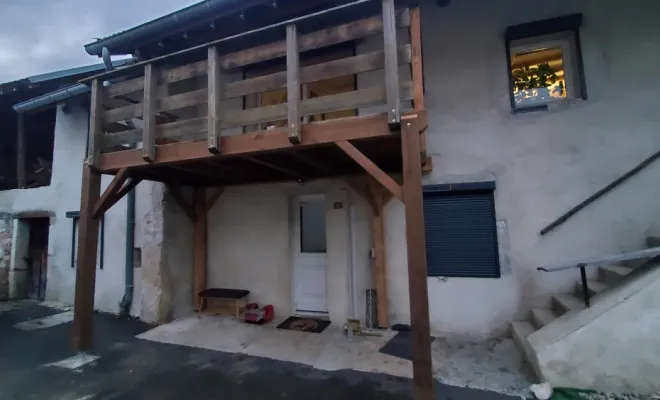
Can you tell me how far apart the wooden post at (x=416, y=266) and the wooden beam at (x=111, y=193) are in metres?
3.44

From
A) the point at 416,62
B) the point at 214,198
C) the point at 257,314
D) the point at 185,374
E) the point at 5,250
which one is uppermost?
the point at 416,62

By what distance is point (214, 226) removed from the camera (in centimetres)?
595

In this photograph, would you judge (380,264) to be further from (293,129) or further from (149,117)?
(149,117)

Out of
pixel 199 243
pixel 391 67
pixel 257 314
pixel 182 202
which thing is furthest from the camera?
pixel 199 243

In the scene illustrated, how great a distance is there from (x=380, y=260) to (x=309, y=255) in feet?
4.53

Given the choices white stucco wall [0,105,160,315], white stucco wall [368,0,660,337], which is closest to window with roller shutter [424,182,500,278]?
white stucco wall [368,0,660,337]

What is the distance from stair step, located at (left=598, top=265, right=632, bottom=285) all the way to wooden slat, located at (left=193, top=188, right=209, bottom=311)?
19.5 ft

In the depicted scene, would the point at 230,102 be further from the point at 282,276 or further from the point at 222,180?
the point at 282,276

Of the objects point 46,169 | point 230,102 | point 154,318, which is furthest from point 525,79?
point 46,169

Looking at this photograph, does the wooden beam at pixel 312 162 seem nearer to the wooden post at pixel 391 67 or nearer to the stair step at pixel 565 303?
the wooden post at pixel 391 67

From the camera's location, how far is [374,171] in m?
2.82

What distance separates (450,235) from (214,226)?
4169 mm

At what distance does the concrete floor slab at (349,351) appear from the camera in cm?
321

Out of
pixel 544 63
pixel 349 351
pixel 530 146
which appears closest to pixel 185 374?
pixel 349 351
